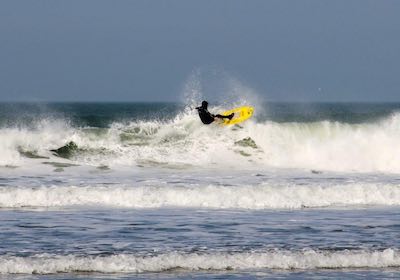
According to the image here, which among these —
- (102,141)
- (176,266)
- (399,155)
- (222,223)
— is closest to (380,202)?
(222,223)

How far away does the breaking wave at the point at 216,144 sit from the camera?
92.6 feet

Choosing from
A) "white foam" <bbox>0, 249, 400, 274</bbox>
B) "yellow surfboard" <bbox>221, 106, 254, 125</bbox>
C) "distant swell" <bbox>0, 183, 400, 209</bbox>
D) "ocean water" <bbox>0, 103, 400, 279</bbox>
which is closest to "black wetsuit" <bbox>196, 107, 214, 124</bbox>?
"ocean water" <bbox>0, 103, 400, 279</bbox>

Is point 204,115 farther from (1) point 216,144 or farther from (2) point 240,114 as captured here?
(1) point 216,144

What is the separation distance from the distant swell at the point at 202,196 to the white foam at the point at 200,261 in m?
5.78

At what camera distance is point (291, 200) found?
63.0ft

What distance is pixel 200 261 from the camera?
41.1ft

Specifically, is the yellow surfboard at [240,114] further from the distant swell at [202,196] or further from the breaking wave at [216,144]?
the distant swell at [202,196]

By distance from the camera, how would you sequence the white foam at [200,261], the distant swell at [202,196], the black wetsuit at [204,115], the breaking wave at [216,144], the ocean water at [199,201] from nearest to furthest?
the white foam at [200,261] < the ocean water at [199,201] < the distant swell at [202,196] < the black wetsuit at [204,115] < the breaking wave at [216,144]

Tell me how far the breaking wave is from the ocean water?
0.06 meters

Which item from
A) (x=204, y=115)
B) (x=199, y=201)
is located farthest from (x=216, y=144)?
(x=199, y=201)

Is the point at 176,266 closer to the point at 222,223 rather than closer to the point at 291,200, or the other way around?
the point at 222,223

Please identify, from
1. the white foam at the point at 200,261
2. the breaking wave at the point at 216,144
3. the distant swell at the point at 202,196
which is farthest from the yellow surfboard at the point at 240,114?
the white foam at the point at 200,261

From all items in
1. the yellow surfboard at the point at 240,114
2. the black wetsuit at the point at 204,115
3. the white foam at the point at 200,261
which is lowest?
the white foam at the point at 200,261

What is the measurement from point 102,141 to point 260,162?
5.75 m
